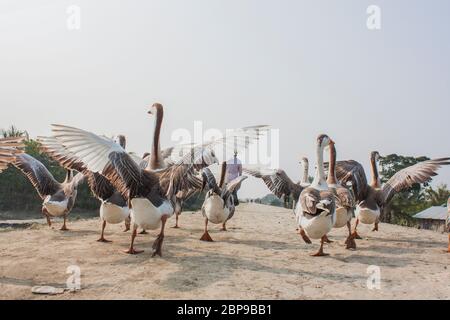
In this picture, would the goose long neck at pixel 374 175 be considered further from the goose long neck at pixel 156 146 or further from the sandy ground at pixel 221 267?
the goose long neck at pixel 156 146

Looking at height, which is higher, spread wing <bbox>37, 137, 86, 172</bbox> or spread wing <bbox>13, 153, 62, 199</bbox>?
spread wing <bbox>37, 137, 86, 172</bbox>

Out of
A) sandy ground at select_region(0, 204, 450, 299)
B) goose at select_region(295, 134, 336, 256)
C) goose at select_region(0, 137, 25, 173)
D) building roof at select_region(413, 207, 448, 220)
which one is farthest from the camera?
building roof at select_region(413, 207, 448, 220)

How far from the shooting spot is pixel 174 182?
833cm

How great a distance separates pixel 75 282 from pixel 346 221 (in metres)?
7.12

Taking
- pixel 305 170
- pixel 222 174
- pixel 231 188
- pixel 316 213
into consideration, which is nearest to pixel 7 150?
pixel 316 213

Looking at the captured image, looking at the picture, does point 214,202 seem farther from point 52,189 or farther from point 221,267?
point 52,189

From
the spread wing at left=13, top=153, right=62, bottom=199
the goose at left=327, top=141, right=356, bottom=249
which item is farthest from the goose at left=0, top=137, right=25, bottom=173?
the goose at left=327, top=141, right=356, bottom=249

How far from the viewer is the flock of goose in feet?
25.5

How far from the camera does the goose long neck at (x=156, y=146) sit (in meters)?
9.34

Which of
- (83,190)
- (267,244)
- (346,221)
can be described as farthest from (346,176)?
(83,190)

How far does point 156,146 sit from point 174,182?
1561mm

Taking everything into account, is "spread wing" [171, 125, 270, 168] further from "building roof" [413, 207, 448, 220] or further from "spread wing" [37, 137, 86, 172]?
"building roof" [413, 207, 448, 220]

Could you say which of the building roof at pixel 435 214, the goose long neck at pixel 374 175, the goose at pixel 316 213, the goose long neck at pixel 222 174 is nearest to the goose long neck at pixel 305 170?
the goose long neck at pixel 374 175

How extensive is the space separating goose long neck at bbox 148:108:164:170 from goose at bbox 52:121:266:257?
0.35 meters
